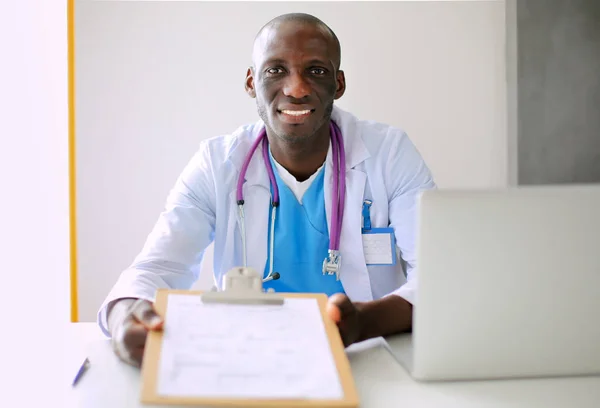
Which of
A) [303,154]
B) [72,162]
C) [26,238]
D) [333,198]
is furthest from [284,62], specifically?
[72,162]

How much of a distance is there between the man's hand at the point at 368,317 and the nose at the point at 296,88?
640mm

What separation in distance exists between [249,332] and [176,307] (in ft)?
0.40

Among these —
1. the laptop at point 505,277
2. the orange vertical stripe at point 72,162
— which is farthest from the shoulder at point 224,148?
the orange vertical stripe at point 72,162

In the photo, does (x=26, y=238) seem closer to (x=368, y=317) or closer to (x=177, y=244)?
(x=177, y=244)

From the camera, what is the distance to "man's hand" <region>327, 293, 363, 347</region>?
2.95 feet

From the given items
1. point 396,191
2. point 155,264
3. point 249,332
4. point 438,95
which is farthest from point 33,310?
point 438,95

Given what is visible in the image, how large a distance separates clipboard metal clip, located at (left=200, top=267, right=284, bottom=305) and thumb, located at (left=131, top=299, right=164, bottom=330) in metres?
0.08

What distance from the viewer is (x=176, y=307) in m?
0.88

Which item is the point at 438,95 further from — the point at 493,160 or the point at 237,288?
the point at 237,288

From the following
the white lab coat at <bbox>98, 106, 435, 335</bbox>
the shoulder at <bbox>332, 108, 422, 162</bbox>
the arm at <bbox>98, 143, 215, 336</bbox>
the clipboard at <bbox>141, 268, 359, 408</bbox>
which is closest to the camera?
the clipboard at <bbox>141, 268, 359, 408</bbox>

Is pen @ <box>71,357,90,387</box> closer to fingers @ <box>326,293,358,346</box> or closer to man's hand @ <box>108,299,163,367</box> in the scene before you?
man's hand @ <box>108,299,163,367</box>

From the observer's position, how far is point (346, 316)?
940 mm

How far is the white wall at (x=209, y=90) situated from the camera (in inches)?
117

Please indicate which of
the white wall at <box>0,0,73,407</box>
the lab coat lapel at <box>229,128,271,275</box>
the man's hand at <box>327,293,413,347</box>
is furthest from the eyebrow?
the man's hand at <box>327,293,413,347</box>
